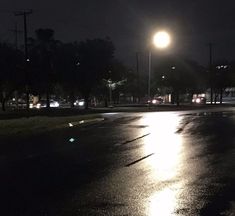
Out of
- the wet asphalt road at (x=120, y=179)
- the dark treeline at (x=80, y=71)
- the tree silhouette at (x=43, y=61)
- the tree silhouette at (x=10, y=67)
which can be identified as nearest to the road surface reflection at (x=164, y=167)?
the wet asphalt road at (x=120, y=179)

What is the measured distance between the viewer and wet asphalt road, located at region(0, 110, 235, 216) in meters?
9.07

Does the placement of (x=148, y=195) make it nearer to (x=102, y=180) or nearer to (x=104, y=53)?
(x=102, y=180)

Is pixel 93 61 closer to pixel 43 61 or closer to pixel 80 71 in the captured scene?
pixel 80 71

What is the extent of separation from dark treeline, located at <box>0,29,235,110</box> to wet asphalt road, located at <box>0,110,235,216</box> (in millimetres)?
29700

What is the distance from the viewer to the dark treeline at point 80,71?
59750 mm

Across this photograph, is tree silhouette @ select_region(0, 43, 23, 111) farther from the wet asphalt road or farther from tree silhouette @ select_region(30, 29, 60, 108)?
the wet asphalt road

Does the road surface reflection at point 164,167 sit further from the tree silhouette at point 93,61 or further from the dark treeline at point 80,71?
the tree silhouette at point 93,61

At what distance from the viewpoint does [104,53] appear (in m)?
80.8

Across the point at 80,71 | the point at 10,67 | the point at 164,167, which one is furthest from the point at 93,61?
the point at 164,167

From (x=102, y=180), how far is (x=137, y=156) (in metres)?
4.78

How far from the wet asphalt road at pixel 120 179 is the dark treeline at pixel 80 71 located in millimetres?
29700

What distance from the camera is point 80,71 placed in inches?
3123

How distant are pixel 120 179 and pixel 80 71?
67.7m

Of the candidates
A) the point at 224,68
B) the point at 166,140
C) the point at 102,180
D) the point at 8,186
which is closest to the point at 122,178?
Answer: the point at 102,180
